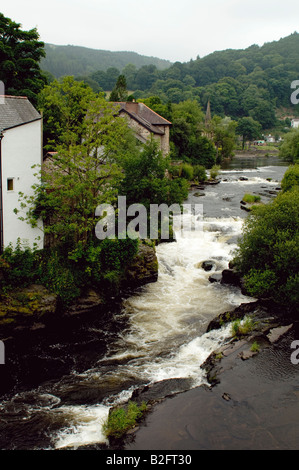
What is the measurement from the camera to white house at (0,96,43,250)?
1809 cm

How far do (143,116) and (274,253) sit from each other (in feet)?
113

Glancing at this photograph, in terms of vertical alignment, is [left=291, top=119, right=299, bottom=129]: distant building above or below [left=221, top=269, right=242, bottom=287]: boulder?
above

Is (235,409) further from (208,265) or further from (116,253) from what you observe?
(208,265)

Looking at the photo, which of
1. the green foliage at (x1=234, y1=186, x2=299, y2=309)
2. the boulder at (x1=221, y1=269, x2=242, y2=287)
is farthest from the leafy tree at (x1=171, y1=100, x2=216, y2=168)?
the green foliage at (x1=234, y1=186, x2=299, y2=309)

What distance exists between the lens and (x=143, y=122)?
44938 millimetres

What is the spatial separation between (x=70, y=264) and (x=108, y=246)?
2.35 m

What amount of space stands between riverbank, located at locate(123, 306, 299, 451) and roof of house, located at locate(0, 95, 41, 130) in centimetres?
1322

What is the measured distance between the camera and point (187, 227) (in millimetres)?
33469

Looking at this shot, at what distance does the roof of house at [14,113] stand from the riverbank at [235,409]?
13.2 meters

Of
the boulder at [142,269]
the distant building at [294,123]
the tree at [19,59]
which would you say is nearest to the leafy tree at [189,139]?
the tree at [19,59]
